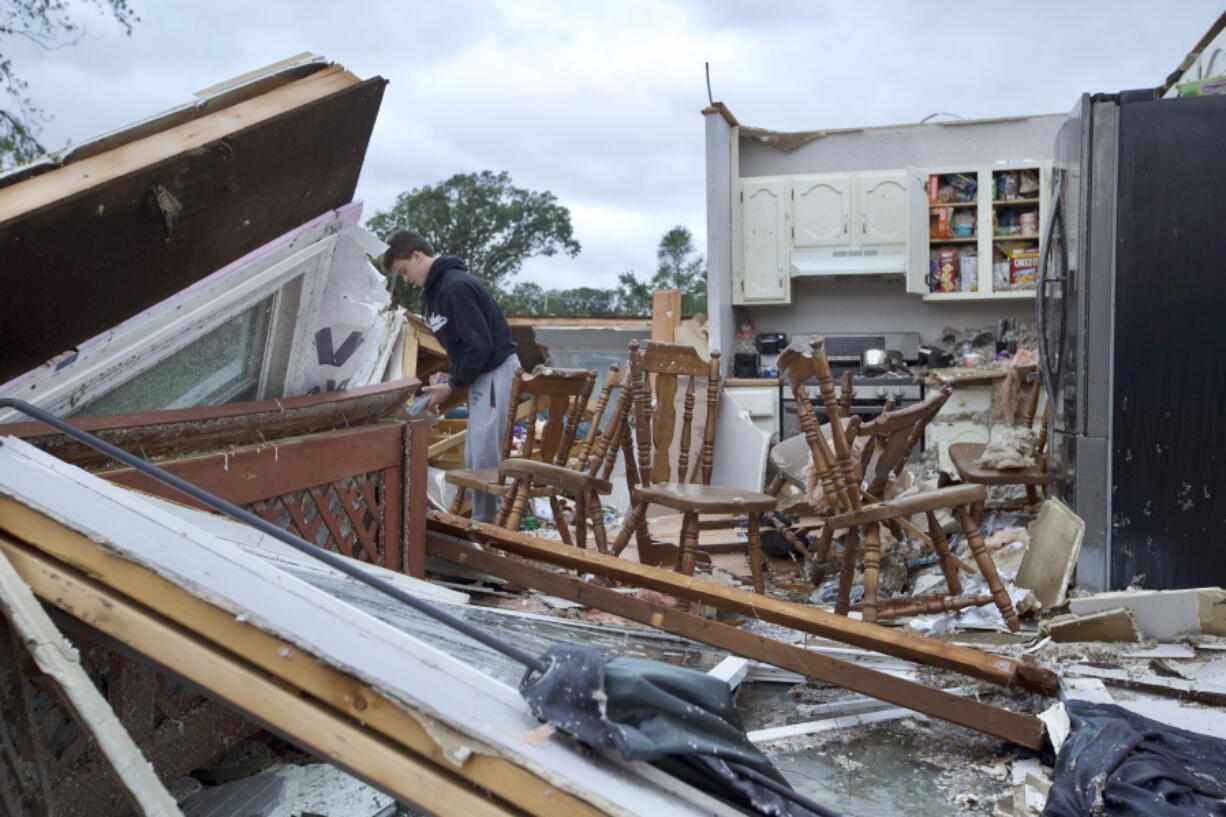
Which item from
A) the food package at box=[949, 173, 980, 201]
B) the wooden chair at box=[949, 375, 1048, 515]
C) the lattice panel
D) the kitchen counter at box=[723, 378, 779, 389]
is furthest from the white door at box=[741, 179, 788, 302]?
the lattice panel

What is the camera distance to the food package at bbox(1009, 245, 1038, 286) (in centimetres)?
871

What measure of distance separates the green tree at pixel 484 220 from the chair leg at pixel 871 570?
17.8 m

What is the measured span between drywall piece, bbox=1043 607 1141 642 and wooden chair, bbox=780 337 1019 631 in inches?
5.9

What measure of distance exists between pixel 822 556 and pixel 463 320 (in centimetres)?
203

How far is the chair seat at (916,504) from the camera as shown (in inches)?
134

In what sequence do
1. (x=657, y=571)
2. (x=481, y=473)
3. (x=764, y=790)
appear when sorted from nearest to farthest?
(x=764, y=790) < (x=657, y=571) < (x=481, y=473)

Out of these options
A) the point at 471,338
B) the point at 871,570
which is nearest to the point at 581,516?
the point at 471,338

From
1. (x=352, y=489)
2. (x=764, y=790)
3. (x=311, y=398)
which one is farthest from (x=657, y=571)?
(x=764, y=790)

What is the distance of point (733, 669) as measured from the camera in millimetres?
2881

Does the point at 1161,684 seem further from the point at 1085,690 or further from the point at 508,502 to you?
the point at 508,502

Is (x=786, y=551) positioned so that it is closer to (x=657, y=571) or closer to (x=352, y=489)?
(x=657, y=571)

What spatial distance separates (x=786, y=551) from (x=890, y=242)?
4.59 meters

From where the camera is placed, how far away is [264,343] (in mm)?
2877

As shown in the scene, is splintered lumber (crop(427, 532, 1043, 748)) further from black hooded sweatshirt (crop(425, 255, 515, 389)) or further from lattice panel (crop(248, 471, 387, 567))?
black hooded sweatshirt (crop(425, 255, 515, 389))
